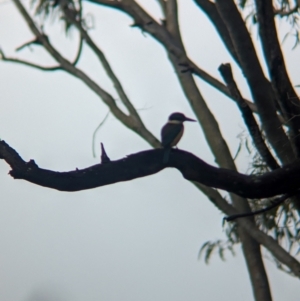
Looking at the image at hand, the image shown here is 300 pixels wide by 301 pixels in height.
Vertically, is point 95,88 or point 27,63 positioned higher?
point 27,63

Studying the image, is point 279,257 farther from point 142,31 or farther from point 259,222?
point 142,31

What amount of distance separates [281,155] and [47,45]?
1.92 m

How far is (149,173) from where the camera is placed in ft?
7.55

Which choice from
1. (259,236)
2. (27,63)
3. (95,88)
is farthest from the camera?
(27,63)

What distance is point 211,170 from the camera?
7.72ft

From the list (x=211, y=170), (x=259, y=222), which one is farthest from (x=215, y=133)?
(x=211, y=170)

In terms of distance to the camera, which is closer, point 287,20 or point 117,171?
point 117,171

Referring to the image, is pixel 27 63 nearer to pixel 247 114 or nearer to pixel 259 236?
pixel 259 236

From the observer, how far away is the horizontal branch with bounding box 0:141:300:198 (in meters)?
2.21

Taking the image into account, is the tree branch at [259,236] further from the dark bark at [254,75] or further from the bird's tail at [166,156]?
the bird's tail at [166,156]

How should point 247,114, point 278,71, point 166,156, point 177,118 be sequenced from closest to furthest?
point 166,156 < point 247,114 < point 278,71 < point 177,118

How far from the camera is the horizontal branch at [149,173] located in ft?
7.24

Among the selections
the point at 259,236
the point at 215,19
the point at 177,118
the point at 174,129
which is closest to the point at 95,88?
the point at 177,118

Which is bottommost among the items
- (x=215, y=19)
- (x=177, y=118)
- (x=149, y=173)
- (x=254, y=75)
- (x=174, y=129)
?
(x=149, y=173)
